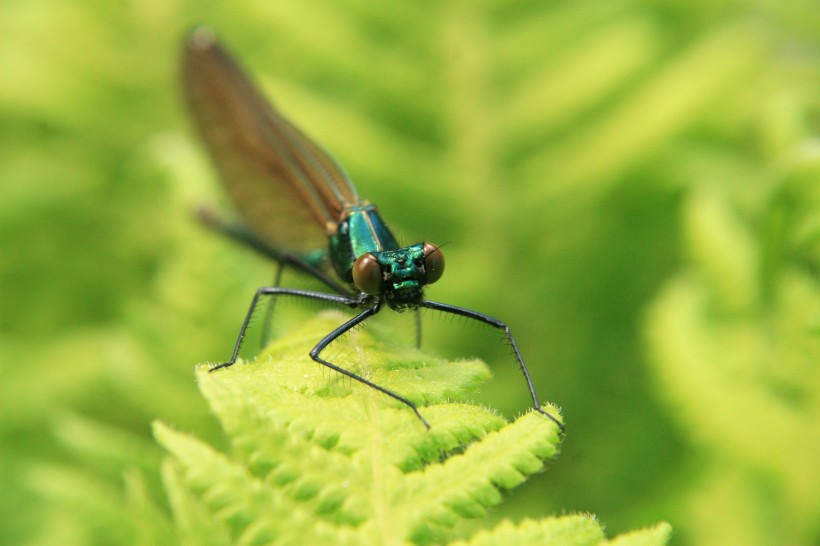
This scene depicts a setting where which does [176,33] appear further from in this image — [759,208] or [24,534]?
[759,208]

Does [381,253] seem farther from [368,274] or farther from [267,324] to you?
[267,324]

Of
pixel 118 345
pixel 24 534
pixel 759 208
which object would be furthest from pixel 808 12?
pixel 24 534

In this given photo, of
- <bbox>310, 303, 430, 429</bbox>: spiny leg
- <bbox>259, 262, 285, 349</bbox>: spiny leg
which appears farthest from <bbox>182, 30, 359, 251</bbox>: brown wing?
<bbox>310, 303, 430, 429</bbox>: spiny leg

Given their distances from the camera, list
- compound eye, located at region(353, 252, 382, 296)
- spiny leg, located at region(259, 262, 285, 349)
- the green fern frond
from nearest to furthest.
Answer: the green fern frond, compound eye, located at region(353, 252, 382, 296), spiny leg, located at region(259, 262, 285, 349)

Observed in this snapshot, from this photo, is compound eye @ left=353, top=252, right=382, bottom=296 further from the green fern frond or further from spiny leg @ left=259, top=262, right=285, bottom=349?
the green fern frond

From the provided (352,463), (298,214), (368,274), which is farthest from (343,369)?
(298,214)

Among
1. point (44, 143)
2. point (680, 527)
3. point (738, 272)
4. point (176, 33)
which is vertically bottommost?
point (680, 527)

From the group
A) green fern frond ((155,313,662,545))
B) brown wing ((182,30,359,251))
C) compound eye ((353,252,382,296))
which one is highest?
brown wing ((182,30,359,251))

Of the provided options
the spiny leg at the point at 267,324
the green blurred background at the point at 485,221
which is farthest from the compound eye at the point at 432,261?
the spiny leg at the point at 267,324
